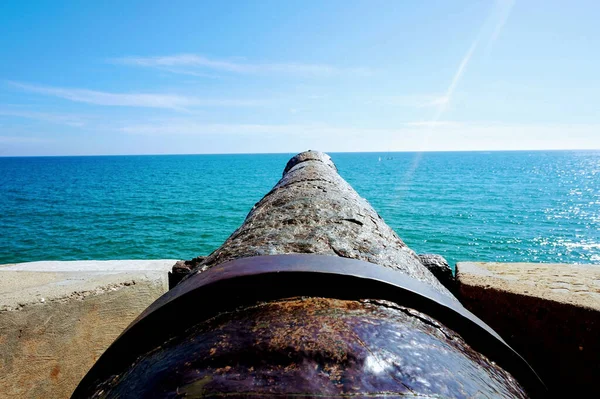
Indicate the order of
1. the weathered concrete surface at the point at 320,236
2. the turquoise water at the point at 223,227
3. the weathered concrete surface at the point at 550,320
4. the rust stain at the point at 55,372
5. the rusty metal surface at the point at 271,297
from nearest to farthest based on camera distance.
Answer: the rusty metal surface at the point at 271,297, the weathered concrete surface at the point at 320,236, the weathered concrete surface at the point at 550,320, the rust stain at the point at 55,372, the turquoise water at the point at 223,227

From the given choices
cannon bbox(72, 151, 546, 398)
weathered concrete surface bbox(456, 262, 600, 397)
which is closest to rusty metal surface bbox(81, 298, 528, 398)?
cannon bbox(72, 151, 546, 398)

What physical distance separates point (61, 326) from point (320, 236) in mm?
2097

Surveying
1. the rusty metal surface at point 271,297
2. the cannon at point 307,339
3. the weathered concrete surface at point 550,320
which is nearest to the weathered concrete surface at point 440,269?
the weathered concrete surface at point 550,320

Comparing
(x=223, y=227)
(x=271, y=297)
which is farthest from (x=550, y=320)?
(x=223, y=227)

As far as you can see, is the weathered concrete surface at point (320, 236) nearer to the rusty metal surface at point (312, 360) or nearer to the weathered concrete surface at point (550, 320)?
the rusty metal surface at point (312, 360)

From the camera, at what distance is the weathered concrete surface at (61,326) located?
2.58m

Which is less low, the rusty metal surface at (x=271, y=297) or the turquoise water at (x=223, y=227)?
the rusty metal surface at (x=271, y=297)

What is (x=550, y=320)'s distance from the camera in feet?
8.47

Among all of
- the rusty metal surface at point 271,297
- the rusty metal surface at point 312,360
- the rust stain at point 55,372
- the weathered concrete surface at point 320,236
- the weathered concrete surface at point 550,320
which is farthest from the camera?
the rust stain at point 55,372

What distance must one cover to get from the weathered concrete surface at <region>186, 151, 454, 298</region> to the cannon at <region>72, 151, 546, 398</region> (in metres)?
0.01

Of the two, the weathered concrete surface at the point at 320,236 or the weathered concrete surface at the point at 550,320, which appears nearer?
the weathered concrete surface at the point at 320,236

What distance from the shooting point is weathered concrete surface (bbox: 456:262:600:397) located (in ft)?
8.11

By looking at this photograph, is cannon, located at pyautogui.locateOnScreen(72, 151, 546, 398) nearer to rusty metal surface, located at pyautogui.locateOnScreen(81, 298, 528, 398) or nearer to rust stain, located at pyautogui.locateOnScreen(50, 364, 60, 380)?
rusty metal surface, located at pyautogui.locateOnScreen(81, 298, 528, 398)

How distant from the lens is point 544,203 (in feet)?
140
